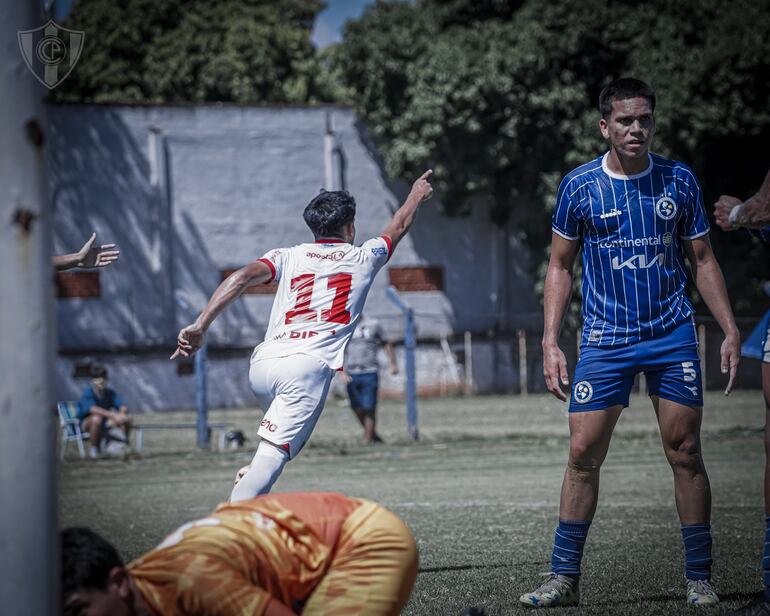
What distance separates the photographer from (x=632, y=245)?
19.5ft

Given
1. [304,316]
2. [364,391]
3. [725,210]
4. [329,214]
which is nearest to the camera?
[725,210]

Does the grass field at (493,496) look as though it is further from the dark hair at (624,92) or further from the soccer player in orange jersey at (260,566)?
the dark hair at (624,92)

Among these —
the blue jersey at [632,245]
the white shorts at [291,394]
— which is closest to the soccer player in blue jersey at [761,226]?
the blue jersey at [632,245]

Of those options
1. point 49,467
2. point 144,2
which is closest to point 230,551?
point 49,467

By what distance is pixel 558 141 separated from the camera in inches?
1298

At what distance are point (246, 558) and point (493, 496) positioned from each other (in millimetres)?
7881

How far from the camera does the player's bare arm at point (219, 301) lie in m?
6.16

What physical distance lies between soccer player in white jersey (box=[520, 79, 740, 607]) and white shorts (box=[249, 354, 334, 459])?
→ 4.41 ft

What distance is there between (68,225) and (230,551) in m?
30.4

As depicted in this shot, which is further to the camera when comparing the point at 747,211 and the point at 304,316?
the point at 304,316

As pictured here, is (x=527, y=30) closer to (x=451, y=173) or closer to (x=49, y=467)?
(x=451, y=173)

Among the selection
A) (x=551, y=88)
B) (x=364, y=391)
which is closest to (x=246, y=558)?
(x=364, y=391)

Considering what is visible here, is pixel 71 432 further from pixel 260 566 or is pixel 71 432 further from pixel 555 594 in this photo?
pixel 260 566

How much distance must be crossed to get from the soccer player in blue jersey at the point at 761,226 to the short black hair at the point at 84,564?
2.89 m
